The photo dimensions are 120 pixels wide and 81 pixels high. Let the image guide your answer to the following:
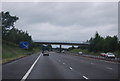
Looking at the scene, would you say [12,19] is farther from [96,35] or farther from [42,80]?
[42,80]

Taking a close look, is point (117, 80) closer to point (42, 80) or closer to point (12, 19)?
point (42, 80)

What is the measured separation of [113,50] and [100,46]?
11.6 meters

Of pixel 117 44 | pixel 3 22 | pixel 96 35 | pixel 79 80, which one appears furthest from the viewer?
pixel 96 35

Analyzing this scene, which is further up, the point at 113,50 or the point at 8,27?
the point at 8,27

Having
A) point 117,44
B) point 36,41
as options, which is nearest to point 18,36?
point 36,41

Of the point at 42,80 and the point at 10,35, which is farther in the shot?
the point at 10,35

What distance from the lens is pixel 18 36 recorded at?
128 m

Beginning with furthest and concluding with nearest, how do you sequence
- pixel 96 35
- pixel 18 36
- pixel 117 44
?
pixel 96 35 → pixel 18 36 → pixel 117 44

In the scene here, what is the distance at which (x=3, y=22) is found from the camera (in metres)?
111

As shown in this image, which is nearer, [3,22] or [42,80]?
[42,80]

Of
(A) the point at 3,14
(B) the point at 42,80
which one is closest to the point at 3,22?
(A) the point at 3,14

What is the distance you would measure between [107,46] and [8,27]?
3773cm

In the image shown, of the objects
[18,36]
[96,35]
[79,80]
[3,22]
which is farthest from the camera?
[96,35]

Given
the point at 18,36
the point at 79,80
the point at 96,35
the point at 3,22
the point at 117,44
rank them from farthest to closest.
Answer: the point at 96,35, the point at 18,36, the point at 3,22, the point at 117,44, the point at 79,80
